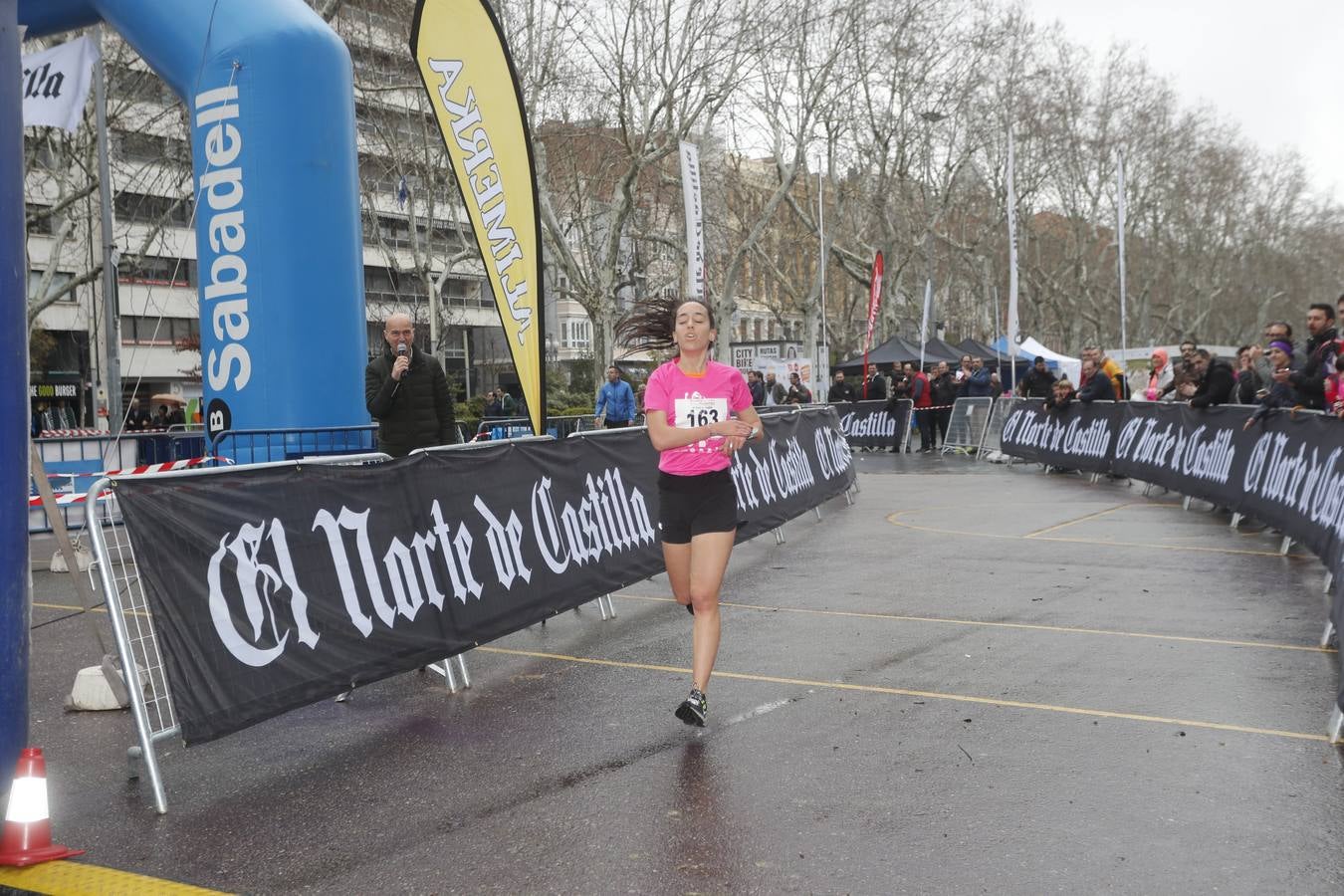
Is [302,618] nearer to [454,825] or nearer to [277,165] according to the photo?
[454,825]

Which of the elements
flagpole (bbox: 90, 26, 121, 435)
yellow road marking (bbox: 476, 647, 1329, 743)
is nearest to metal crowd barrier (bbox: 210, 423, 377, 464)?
yellow road marking (bbox: 476, 647, 1329, 743)

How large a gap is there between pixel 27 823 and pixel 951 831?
3.18 meters

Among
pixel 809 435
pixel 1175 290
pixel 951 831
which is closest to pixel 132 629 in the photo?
pixel 951 831

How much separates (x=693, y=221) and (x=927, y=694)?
45.6ft

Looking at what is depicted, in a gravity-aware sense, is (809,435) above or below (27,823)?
above

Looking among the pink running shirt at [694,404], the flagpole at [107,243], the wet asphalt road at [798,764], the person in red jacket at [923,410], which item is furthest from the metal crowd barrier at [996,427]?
the pink running shirt at [694,404]

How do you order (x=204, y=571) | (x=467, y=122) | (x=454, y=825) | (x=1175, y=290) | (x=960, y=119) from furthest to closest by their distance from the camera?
(x=1175, y=290), (x=960, y=119), (x=467, y=122), (x=204, y=571), (x=454, y=825)

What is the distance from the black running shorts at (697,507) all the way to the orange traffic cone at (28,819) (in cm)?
275

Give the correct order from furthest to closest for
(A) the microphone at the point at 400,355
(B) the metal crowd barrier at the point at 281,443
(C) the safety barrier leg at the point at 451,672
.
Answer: (B) the metal crowd barrier at the point at 281,443 < (A) the microphone at the point at 400,355 < (C) the safety barrier leg at the point at 451,672

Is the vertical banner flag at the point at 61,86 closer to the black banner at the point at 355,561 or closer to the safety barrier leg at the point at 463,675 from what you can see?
the black banner at the point at 355,561

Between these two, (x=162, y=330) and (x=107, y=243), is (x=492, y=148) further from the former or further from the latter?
(x=162, y=330)

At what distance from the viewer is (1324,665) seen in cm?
661

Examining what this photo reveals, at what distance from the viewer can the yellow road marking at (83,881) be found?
3.85 m

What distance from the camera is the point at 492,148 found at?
31.2 ft
